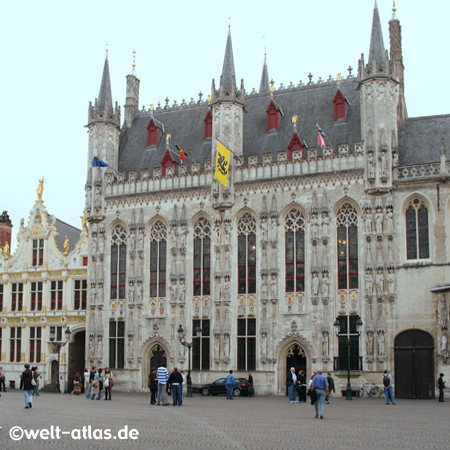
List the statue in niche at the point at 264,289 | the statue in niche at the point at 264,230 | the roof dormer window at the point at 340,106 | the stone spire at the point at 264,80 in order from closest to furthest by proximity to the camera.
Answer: the statue in niche at the point at 264,289, the statue in niche at the point at 264,230, the roof dormer window at the point at 340,106, the stone spire at the point at 264,80

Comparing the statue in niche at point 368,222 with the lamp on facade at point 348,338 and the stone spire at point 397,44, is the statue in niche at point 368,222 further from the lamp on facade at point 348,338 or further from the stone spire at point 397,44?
the stone spire at point 397,44

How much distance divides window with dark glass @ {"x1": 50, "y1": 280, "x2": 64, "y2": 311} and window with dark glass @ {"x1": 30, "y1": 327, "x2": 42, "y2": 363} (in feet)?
6.71

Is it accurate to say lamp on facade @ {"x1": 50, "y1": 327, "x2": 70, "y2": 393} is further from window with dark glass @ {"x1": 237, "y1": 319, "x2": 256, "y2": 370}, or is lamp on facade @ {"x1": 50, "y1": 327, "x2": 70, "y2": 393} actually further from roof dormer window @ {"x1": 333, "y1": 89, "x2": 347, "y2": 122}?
roof dormer window @ {"x1": 333, "y1": 89, "x2": 347, "y2": 122}

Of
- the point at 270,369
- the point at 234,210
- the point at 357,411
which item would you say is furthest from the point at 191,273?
the point at 357,411

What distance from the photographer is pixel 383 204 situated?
40.7m

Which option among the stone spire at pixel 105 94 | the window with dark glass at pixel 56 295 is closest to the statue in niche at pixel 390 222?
the stone spire at pixel 105 94

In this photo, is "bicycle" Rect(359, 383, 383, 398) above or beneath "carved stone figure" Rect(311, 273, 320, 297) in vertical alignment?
beneath

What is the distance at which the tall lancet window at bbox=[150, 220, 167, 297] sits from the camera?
→ 46000mm

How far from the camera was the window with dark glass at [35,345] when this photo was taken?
5150cm

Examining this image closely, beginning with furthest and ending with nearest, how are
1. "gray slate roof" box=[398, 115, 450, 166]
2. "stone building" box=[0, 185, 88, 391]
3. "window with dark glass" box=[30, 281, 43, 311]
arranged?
"window with dark glass" box=[30, 281, 43, 311] < "stone building" box=[0, 185, 88, 391] < "gray slate roof" box=[398, 115, 450, 166]

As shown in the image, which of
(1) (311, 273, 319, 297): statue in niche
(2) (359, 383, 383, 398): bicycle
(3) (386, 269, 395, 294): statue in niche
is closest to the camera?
(2) (359, 383, 383, 398): bicycle

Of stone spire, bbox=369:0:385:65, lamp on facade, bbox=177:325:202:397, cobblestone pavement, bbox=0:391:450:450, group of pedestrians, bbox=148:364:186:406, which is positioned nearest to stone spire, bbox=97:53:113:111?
lamp on facade, bbox=177:325:202:397

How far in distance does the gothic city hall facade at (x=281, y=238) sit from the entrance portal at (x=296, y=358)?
9 cm

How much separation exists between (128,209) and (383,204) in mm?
17481
